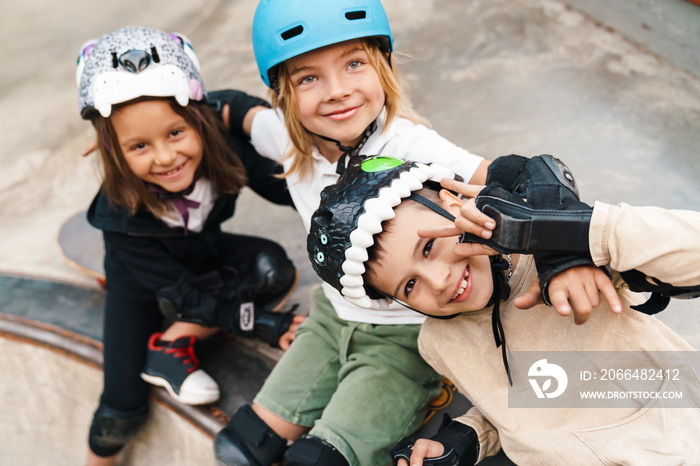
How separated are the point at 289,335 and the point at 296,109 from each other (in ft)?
2.82

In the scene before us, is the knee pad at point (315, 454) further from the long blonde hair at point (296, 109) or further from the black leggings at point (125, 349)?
the black leggings at point (125, 349)

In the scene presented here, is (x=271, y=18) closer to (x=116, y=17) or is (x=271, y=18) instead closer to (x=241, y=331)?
(x=241, y=331)

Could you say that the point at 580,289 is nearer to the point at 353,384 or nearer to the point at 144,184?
the point at 353,384

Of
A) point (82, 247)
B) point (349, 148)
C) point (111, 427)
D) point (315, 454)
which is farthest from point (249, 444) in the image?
point (82, 247)

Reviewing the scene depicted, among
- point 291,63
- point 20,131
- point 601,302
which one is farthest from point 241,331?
point 20,131

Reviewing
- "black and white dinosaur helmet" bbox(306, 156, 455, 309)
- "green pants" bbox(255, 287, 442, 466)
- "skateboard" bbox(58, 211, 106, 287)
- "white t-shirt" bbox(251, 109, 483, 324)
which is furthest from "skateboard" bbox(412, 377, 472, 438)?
"skateboard" bbox(58, 211, 106, 287)

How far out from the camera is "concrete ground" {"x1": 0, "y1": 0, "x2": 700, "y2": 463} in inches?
104

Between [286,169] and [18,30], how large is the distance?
4143mm

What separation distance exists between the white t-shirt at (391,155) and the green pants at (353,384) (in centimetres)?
4

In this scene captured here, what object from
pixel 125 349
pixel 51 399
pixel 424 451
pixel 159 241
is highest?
pixel 159 241

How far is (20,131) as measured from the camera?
405 cm

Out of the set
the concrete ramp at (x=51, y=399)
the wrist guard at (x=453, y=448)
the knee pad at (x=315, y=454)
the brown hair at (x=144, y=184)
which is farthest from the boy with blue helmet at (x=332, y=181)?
the concrete ramp at (x=51, y=399)

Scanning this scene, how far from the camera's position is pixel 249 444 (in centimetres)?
184

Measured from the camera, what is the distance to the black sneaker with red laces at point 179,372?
2.17 metres
